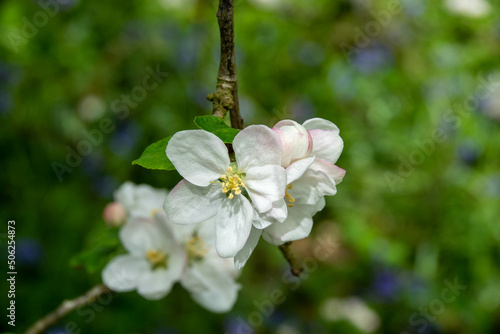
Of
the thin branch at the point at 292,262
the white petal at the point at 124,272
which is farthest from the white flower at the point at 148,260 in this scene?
the thin branch at the point at 292,262

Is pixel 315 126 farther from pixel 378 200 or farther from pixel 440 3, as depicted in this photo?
pixel 440 3

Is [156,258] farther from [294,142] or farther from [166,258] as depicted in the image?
[294,142]

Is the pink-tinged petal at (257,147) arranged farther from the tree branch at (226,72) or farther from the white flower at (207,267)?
the white flower at (207,267)

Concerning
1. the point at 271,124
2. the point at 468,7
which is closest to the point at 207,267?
the point at 271,124

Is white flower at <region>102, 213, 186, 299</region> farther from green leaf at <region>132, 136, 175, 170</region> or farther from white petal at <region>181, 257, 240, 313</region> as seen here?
green leaf at <region>132, 136, 175, 170</region>

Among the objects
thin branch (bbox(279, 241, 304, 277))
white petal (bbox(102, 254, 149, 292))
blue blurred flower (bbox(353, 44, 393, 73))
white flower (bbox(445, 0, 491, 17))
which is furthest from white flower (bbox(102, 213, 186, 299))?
white flower (bbox(445, 0, 491, 17))

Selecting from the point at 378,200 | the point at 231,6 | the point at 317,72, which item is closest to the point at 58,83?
the point at 317,72

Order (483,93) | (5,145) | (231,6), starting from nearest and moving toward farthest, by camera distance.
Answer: (231,6)
(5,145)
(483,93)
